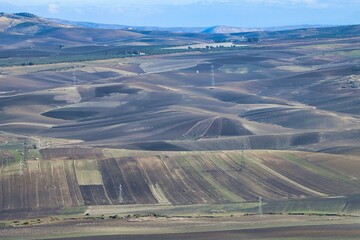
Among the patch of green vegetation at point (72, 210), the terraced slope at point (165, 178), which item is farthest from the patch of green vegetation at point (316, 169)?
the patch of green vegetation at point (72, 210)

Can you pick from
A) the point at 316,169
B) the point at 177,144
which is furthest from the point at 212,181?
the point at 177,144

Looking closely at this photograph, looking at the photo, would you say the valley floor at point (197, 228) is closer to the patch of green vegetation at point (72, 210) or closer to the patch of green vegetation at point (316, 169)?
the patch of green vegetation at point (72, 210)

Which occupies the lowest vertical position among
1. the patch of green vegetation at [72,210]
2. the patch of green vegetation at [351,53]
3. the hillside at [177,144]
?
the patch of green vegetation at [351,53]

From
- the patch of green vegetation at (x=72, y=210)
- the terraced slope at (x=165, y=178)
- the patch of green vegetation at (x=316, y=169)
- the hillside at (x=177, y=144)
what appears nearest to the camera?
the patch of green vegetation at (x=72, y=210)

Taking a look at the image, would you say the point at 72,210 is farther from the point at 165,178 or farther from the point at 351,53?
the point at 351,53

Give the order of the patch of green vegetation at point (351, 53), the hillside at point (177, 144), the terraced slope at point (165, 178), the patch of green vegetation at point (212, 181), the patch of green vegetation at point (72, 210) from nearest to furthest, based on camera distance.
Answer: the patch of green vegetation at point (72, 210) < the hillside at point (177, 144) < the terraced slope at point (165, 178) < the patch of green vegetation at point (212, 181) < the patch of green vegetation at point (351, 53)

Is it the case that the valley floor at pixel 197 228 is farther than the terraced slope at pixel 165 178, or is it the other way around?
the terraced slope at pixel 165 178

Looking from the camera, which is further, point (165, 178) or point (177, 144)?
point (177, 144)

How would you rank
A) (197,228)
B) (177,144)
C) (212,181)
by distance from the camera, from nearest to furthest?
(197,228)
(212,181)
(177,144)

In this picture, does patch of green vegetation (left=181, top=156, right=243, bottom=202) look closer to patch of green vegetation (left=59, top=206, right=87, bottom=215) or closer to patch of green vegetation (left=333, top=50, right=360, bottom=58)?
patch of green vegetation (left=59, top=206, right=87, bottom=215)
